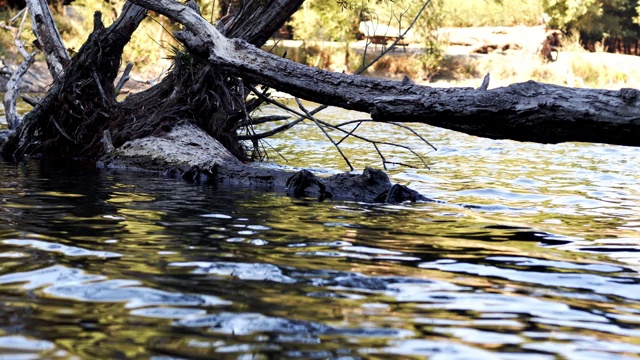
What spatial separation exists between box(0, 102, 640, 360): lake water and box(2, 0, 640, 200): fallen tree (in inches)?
29.0

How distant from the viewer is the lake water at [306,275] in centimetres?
303

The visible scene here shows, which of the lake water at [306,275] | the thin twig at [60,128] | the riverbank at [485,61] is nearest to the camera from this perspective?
the lake water at [306,275]

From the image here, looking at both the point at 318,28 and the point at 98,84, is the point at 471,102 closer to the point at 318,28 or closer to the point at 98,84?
the point at 98,84

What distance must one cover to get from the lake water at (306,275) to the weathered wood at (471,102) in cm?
70

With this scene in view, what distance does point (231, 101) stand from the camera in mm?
10094

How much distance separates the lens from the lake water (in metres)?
3.03

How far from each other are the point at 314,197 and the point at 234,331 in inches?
175

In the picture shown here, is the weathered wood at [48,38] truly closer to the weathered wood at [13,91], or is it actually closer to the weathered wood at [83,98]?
the weathered wood at [13,91]

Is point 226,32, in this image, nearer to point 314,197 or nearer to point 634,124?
point 314,197

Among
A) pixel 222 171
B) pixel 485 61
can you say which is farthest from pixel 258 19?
pixel 485 61

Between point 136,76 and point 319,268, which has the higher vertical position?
point 136,76

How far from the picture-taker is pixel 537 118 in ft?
18.3

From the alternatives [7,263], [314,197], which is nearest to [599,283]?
[7,263]

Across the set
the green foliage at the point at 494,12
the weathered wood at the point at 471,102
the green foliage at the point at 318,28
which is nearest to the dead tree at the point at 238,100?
the weathered wood at the point at 471,102
